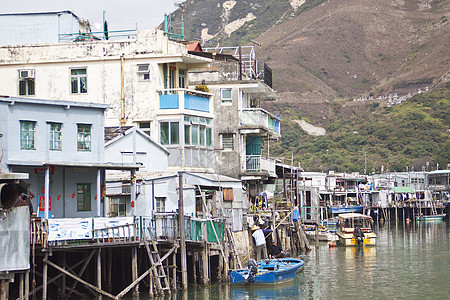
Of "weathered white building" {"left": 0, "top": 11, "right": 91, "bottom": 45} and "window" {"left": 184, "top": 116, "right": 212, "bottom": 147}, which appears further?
"weathered white building" {"left": 0, "top": 11, "right": 91, "bottom": 45}

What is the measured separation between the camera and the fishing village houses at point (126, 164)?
33812 millimetres

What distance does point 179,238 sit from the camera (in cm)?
3775

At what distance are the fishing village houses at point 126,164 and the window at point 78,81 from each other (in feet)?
0.22

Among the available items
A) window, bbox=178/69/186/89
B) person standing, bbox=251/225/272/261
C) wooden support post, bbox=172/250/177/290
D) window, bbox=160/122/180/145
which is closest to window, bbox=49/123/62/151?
wooden support post, bbox=172/250/177/290

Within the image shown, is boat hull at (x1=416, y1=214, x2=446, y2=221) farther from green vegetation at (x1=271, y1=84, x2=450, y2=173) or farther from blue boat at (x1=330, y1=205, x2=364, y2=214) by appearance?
green vegetation at (x1=271, y1=84, x2=450, y2=173)

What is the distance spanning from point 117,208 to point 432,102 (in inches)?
6435

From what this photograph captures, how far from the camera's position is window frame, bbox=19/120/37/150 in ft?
114

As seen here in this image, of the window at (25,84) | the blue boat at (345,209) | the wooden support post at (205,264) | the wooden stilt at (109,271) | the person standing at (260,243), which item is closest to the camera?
the wooden stilt at (109,271)

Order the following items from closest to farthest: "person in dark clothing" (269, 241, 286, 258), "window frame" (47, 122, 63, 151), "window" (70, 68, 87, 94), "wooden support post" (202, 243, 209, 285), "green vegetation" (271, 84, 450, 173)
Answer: "window frame" (47, 122, 63, 151), "wooden support post" (202, 243, 209, 285), "person in dark clothing" (269, 241, 286, 258), "window" (70, 68, 87, 94), "green vegetation" (271, 84, 450, 173)

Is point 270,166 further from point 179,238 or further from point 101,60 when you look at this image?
point 179,238

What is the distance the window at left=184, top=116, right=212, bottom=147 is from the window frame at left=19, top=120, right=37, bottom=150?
1619 centimetres

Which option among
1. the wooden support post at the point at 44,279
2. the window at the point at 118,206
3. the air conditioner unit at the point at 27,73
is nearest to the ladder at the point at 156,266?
the wooden support post at the point at 44,279

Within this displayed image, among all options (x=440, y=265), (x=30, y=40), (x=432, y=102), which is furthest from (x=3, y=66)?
(x=432, y=102)

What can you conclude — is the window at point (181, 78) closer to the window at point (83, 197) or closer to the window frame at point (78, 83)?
the window frame at point (78, 83)
